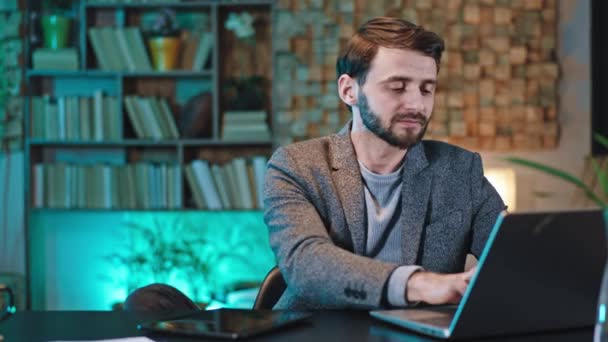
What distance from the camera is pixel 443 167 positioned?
1.95m

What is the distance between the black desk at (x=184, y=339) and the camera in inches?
49.2

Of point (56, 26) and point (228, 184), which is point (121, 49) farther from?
point (228, 184)

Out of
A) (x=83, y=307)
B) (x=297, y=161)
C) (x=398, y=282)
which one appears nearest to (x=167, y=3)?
(x=83, y=307)

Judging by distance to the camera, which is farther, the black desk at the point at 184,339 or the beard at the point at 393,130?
the beard at the point at 393,130

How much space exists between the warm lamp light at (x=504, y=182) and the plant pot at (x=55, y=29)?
2194mm

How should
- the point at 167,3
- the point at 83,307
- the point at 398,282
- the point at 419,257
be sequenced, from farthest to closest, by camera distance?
the point at 83,307
the point at 167,3
the point at 419,257
the point at 398,282

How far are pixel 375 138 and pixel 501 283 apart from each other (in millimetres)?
811

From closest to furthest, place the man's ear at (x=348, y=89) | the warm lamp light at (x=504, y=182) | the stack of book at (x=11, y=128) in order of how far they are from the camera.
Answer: the man's ear at (x=348, y=89) → the warm lamp light at (x=504, y=182) → the stack of book at (x=11, y=128)

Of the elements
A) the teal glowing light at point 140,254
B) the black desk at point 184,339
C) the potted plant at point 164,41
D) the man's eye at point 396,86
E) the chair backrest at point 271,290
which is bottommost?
the teal glowing light at point 140,254

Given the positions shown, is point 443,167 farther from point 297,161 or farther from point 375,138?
point 297,161

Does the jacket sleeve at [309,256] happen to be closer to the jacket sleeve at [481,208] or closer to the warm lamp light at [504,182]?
the jacket sleeve at [481,208]

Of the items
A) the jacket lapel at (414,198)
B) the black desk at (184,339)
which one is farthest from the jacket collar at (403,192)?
the black desk at (184,339)

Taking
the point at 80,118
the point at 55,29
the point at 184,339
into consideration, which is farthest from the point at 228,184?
the point at 184,339

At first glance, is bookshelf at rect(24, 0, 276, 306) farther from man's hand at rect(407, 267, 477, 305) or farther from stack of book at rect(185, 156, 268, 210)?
man's hand at rect(407, 267, 477, 305)
